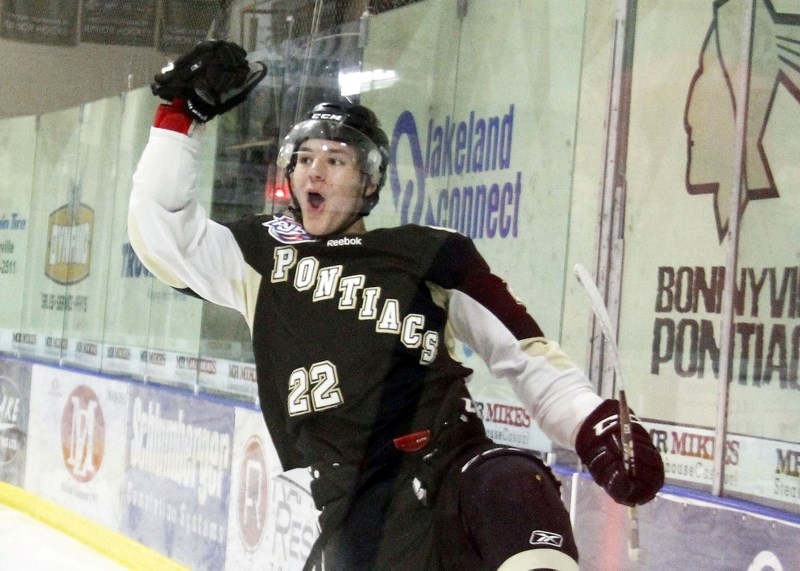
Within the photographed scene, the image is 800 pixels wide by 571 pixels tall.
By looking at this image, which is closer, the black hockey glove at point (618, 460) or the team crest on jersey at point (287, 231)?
the black hockey glove at point (618, 460)

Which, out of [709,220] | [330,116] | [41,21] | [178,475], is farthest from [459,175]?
[178,475]

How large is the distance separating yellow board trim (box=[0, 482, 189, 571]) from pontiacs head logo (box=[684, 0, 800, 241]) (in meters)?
2.05

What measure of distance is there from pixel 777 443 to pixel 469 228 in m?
0.83

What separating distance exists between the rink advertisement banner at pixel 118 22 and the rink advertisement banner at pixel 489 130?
0.70 m

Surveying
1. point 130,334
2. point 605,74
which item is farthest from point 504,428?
point 130,334

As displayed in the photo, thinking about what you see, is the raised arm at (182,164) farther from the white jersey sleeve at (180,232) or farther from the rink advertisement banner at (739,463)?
the rink advertisement banner at (739,463)

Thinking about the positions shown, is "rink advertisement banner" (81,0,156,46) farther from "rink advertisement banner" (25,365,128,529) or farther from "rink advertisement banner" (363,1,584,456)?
"rink advertisement banner" (25,365,128,529)

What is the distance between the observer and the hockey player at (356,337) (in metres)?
1.59

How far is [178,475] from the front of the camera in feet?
12.0

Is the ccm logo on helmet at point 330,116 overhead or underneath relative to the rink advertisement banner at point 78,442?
overhead

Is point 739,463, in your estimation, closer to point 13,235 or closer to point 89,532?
point 89,532

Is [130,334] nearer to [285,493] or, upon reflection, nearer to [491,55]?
[285,493]

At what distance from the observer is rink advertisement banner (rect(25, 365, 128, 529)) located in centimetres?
405

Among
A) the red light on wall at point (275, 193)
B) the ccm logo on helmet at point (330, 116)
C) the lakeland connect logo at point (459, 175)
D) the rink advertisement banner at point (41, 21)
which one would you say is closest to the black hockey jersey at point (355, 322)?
the ccm logo on helmet at point (330, 116)
